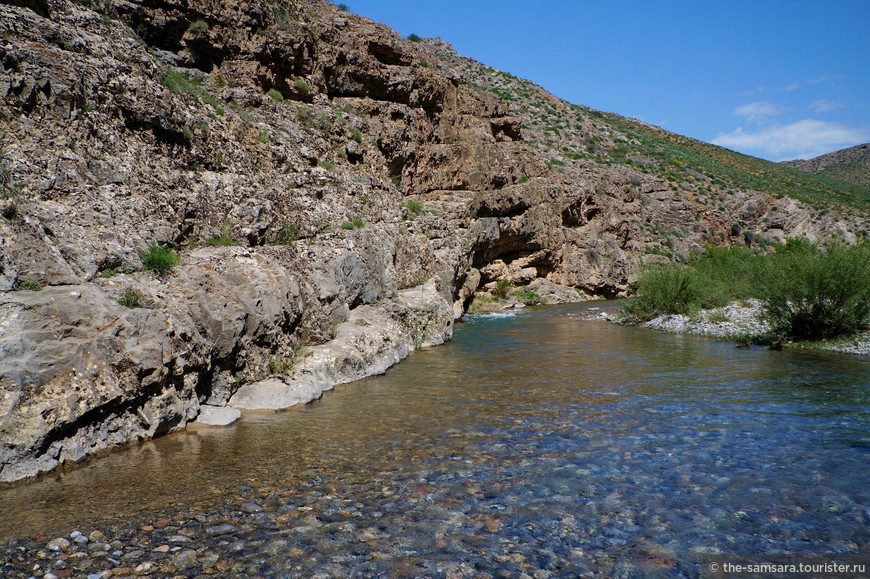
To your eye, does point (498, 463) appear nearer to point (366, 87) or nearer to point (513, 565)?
point (513, 565)

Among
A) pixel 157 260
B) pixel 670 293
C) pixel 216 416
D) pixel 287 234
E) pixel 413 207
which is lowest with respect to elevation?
pixel 216 416

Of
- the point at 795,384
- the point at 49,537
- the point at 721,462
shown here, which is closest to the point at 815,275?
the point at 795,384

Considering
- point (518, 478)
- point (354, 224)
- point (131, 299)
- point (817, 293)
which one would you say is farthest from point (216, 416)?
point (817, 293)

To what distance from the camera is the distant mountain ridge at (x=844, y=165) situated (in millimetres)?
80569

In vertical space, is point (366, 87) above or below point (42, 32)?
above

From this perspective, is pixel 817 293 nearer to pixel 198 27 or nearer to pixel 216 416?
pixel 216 416

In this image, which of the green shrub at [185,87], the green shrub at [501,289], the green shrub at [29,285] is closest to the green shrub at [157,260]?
the green shrub at [29,285]

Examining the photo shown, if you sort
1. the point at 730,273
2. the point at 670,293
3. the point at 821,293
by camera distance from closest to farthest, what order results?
the point at 821,293 → the point at 670,293 → the point at 730,273

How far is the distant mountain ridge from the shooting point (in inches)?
3172

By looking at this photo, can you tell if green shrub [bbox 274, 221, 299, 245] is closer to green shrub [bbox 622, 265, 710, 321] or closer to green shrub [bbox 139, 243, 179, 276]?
green shrub [bbox 139, 243, 179, 276]

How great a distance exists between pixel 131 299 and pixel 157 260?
4.27ft

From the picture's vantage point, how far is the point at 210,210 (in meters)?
11.3

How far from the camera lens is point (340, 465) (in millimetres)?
6645

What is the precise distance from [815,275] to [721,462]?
34.5 ft
